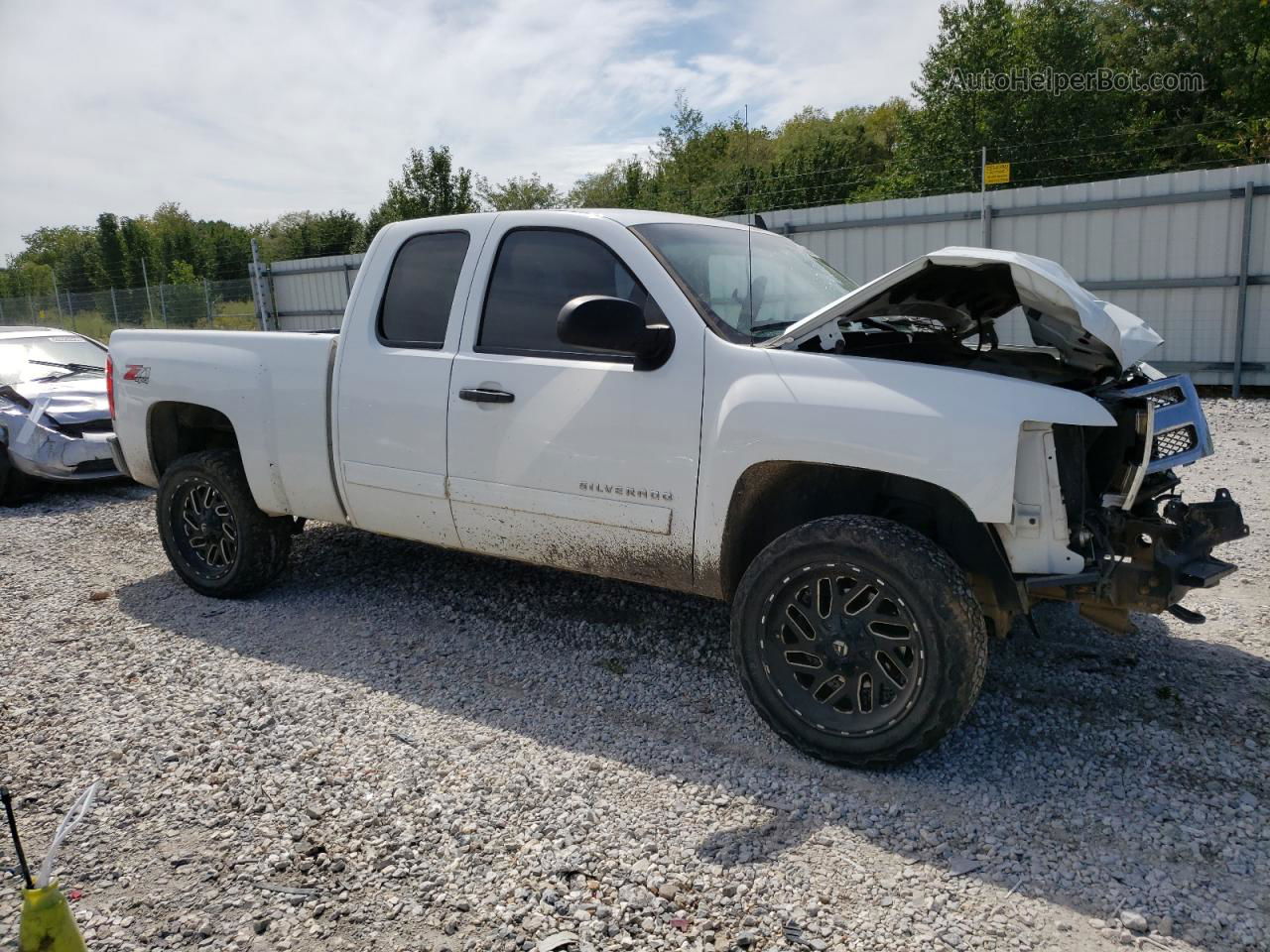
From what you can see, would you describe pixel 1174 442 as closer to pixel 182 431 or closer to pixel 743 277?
pixel 743 277

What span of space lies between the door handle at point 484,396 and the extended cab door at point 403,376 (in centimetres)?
14

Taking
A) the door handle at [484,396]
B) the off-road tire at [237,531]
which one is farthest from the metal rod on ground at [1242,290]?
the off-road tire at [237,531]

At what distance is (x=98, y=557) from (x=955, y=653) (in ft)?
19.1

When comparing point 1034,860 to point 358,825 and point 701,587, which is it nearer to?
point 701,587

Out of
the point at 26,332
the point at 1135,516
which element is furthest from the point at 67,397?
the point at 1135,516

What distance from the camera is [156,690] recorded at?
164 inches

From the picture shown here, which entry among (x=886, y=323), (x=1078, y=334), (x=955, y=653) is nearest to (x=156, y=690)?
(x=955, y=653)

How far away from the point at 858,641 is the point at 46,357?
30.8 ft

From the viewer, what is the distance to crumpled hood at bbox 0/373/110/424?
845cm

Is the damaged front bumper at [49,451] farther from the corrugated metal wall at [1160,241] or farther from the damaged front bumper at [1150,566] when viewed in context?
the corrugated metal wall at [1160,241]

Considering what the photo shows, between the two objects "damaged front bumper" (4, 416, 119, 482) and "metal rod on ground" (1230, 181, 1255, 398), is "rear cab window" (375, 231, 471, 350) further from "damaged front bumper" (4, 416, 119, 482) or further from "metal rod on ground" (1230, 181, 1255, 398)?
"metal rod on ground" (1230, 181, 1255, 398)

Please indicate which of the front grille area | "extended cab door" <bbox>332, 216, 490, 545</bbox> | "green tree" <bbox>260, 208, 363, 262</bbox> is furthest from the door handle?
"green tree" <bbox>260, 208, 363, 262</bbox>

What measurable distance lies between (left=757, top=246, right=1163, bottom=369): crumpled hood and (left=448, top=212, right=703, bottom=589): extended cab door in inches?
21.0

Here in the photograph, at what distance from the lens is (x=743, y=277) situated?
4.11m
